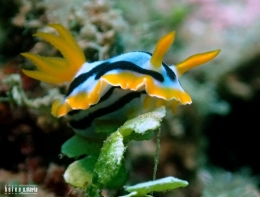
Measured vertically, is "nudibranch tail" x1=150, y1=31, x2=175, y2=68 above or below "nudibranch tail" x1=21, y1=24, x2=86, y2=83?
below

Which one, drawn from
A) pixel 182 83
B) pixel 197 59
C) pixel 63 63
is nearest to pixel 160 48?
pixel 197 59

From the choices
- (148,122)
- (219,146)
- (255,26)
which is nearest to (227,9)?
(255,26)

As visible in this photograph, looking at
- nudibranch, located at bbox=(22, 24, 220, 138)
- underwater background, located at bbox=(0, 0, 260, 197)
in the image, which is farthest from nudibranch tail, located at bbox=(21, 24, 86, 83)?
underwater background, located at bbox=(0, 0, 260, 197)

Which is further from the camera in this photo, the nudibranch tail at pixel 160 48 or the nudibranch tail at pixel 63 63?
the nudibranch tail at pixel 63 63

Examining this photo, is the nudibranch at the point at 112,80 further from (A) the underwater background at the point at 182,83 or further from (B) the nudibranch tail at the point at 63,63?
(A) the underwater background at the point at 182,83

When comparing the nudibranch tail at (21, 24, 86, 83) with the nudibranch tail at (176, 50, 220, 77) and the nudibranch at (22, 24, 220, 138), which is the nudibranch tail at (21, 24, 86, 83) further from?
the nudibranch tail at (176, 50, 220, 77)

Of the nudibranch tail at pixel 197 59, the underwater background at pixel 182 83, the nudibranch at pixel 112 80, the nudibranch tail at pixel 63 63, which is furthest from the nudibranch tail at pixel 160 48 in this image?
the underwater background at pixel 182 83
